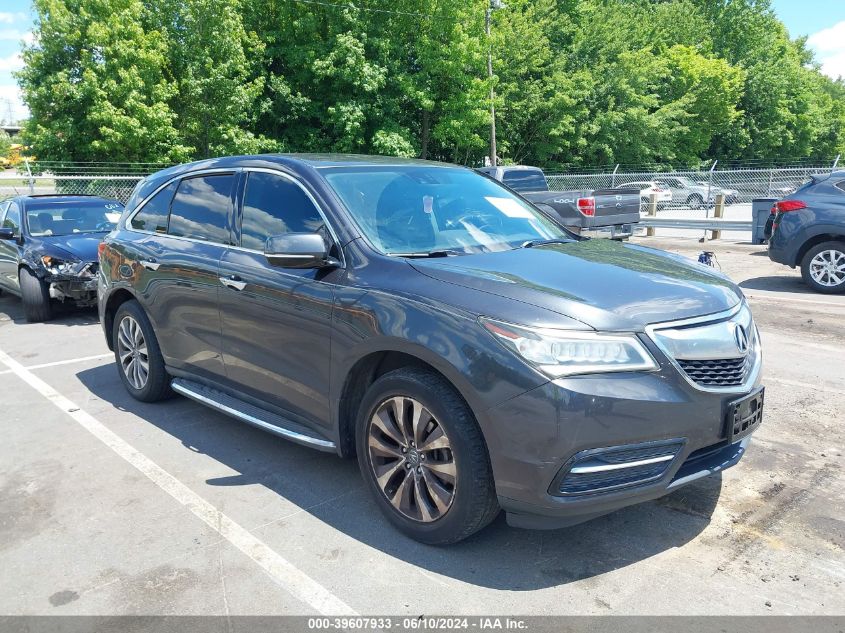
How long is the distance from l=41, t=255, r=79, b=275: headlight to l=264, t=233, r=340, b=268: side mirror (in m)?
6.26

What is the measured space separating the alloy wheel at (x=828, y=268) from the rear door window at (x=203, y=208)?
27.9 feet

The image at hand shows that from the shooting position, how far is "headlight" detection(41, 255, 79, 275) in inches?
343

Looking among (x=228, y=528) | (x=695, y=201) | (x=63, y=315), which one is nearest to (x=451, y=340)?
(x=228, y=528)

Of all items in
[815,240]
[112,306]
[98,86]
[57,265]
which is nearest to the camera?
[112,306]

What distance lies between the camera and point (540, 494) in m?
2.80

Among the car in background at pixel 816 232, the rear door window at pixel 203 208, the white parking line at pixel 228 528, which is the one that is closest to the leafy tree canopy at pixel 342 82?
the car in background at pixel 816 232

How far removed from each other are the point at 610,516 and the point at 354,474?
1.50 m

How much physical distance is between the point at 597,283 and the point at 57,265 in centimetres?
780

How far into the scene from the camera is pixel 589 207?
1396 centimetres

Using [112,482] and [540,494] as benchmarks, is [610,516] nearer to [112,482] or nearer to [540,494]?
[540,494]

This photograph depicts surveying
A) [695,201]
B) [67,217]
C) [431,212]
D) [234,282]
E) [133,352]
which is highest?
[431,212]

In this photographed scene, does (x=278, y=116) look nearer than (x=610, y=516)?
No

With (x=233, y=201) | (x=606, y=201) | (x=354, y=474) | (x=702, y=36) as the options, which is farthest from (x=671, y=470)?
(x=702, y=36)

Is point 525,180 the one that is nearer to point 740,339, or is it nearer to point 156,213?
point 156,213
